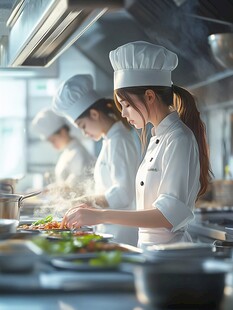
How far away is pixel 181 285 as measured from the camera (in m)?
Result: 1.74

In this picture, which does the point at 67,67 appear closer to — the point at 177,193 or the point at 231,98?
the point at 231,98

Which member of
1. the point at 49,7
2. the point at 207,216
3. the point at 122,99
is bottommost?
the point at 207,216

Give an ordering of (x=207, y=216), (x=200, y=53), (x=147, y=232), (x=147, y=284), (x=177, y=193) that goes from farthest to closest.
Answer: (x=200, y=53) → (x=207, y=216) → (x=147, y=232) → (x=177, y=193) → (x=147, y=284)

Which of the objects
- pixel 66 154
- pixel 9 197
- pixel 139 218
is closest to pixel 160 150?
pixel 139 218

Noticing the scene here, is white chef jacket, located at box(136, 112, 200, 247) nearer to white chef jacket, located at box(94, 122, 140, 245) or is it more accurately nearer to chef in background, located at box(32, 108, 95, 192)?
white chef jacket, located at box(94, 122, 140, 245)

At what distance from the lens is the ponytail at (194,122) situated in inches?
121

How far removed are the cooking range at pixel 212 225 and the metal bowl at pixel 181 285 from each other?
→ 1972 mm

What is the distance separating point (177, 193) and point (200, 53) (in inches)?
117

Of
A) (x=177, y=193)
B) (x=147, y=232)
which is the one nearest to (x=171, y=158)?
(x=177, y=193)

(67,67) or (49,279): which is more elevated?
(67,67)

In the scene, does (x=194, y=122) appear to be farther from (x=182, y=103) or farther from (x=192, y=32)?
(x=192, y=32)

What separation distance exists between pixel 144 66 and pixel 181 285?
5.30 ft

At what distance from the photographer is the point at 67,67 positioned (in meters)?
8.32

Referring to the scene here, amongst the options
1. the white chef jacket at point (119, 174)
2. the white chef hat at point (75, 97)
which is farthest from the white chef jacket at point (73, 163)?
the white chef jacket at point (119, 174)
